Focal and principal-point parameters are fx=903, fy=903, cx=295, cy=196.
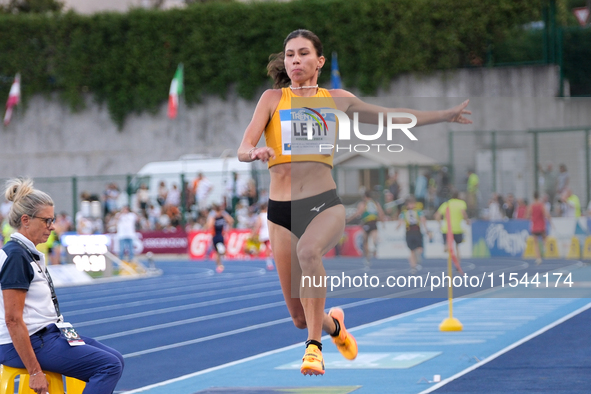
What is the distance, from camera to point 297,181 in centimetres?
541

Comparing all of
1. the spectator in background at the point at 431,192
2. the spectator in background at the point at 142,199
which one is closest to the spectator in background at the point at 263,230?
the spectator in background at the point at 142,199

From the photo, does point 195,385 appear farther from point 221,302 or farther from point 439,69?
point 439,69

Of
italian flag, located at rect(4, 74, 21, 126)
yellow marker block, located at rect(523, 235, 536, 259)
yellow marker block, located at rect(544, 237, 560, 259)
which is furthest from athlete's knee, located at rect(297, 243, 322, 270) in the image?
italian flag, located at rect(4, 74, 21, 126)

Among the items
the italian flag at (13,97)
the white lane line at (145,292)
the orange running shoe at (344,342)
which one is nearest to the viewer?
the orange running shoe at (344,342)

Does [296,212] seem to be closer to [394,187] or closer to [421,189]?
[421,189]

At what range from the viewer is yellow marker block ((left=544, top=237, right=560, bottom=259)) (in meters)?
22.8

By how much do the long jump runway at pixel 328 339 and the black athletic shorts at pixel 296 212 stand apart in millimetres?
1301

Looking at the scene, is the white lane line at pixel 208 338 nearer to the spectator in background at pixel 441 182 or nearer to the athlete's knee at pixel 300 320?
the spectator in background at pixel 441 182

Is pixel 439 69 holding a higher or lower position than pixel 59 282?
higher

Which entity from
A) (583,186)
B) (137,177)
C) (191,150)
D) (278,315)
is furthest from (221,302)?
(191,150)

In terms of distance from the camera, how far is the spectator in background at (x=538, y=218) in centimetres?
2136

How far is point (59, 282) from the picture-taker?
20.7 meters

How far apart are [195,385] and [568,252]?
16243 mm

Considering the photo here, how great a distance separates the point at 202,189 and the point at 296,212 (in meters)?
24.7
